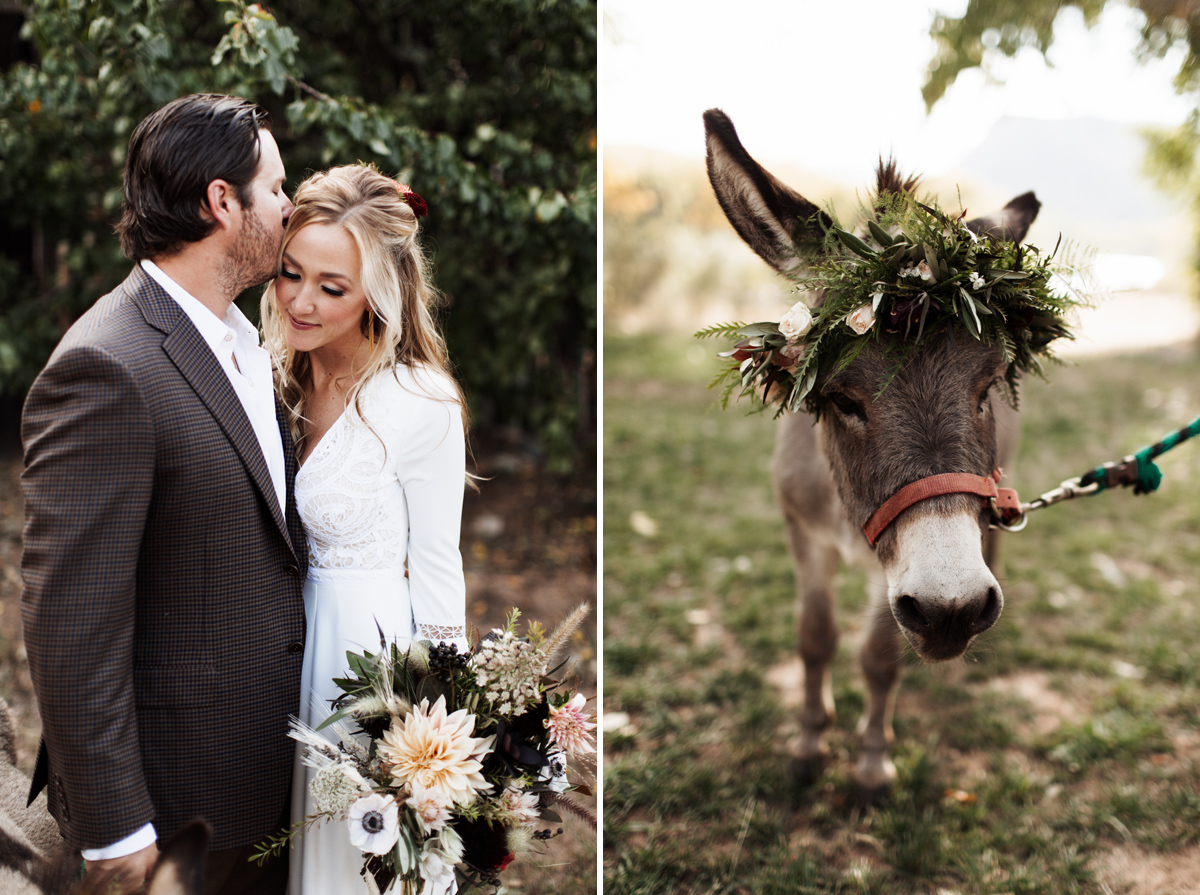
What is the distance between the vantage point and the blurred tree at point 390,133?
10.9ft

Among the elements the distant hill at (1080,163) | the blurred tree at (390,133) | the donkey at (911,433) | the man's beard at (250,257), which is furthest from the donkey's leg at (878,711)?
the distant hill at (1080,163)

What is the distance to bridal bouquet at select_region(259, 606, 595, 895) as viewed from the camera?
1618 millimetres

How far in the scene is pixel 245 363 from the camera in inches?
74.8

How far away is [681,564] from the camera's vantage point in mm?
5547

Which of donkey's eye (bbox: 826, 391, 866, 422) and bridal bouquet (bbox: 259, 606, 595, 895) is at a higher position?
donkey's eye (bbox: 826, 391, 866, 422)

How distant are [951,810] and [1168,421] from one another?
7.91 meters

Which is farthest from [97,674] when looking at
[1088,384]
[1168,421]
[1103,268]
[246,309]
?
[1088,384]

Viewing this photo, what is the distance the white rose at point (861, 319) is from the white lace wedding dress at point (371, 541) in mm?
1137

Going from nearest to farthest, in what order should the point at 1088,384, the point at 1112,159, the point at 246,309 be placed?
the point at 246,309, the point at 1088,384, the point at 1112,159

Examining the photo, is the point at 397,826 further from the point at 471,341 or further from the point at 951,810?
the point at 471,341

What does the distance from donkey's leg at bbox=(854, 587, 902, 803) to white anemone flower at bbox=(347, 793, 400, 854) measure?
231 cm

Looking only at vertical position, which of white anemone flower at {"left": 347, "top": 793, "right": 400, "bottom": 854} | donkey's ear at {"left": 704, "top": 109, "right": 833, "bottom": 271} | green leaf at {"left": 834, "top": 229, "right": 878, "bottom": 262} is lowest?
white anemone flower at {"left": 347, "top": 793, "right": 400, "bottom": 854}

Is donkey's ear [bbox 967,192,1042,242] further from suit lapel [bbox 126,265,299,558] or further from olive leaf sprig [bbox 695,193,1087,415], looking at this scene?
suit lapel [bbox 126,265,299,558]

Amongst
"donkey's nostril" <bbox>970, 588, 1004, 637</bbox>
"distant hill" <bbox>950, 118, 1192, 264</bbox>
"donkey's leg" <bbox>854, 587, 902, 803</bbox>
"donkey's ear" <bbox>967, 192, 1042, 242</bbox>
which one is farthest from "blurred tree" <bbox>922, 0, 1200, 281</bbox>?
"donkey's nostril" <bbox>970, 588, 1004, 637</bbox>
